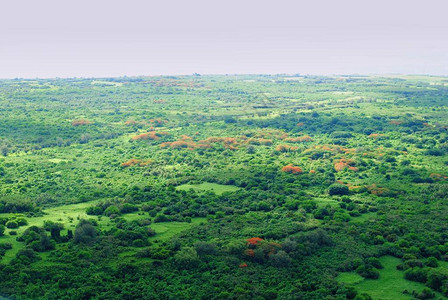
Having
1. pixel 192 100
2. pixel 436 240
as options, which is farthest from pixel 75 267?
pixel 192 100

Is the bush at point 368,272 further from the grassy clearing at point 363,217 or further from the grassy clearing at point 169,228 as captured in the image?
the grassy clearing at point 169,228

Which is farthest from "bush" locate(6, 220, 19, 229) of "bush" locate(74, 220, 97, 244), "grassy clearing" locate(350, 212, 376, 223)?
"grassy clearing" locate(350, 212, 376, 223)

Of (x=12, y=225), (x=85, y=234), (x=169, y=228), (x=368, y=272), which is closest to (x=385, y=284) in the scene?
(x=368, y=272)

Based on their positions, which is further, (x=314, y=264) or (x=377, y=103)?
(x=377, y=103)

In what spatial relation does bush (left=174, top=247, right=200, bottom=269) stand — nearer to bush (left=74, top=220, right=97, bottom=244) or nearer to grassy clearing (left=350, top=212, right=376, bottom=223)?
bush (left=74, top=220, right=97, bottom=244)

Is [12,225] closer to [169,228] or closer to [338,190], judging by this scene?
[169,228]

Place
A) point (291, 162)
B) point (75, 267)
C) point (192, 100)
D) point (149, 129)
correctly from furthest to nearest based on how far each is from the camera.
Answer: point (192, 100) < point (149, 129) < point (291, 162) < point (75, 267)

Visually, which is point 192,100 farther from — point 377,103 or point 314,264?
point 314,264
